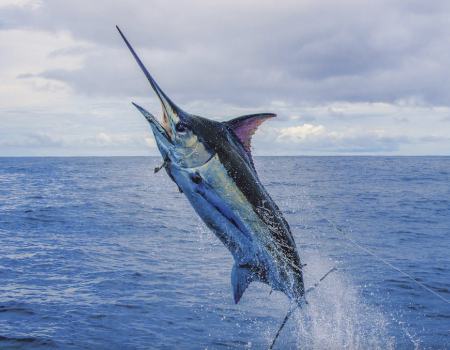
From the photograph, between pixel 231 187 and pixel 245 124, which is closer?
pixel 231 187

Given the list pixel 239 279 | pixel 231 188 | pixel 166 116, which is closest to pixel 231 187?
pixel 231 188

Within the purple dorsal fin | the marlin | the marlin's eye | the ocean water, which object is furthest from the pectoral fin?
the marlin's eye

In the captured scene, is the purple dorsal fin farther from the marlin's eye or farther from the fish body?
the marlin's eye

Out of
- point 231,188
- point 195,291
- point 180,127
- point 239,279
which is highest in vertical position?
point 180,127

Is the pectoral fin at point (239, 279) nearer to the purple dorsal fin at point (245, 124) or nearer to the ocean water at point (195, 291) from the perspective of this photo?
the ocean water at point (195, 291)

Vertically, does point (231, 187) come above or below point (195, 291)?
above

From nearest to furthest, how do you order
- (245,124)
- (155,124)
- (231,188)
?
(155,124) < (231,188) < (245,124)

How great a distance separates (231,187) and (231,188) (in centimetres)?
1

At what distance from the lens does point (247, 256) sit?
4320mm

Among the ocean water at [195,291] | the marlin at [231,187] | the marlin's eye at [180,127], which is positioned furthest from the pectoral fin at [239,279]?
the marlin's eye at [180,127]

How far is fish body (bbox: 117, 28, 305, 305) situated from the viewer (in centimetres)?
381

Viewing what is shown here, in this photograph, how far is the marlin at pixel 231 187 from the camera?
3.81 metres

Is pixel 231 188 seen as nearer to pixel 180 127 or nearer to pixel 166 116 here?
pixel 180 127

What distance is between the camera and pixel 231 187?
3.99 m
